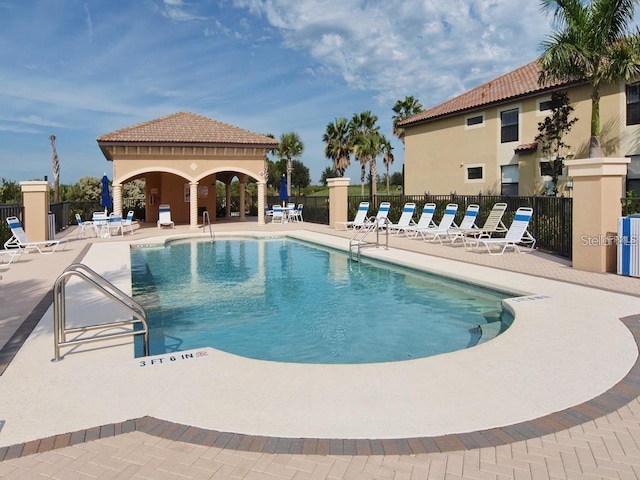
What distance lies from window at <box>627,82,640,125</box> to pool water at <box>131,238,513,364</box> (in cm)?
1300

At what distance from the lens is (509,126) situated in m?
24.1

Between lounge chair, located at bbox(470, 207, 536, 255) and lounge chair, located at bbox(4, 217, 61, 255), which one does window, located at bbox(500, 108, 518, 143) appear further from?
lounge chair, located at bbox(4, 217, 61, 255)

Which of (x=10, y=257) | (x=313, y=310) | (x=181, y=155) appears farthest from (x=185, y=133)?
(x=313, y=310)

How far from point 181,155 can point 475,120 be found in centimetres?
1505

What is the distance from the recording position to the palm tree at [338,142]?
44.5 meters

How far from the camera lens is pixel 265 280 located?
11.1m

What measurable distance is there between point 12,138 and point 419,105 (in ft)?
113

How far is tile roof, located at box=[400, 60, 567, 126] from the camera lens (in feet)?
75.3

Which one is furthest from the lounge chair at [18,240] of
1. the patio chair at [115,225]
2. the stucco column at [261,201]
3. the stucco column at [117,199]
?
the stucco column at [261,201]

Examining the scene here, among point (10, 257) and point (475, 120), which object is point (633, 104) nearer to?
point (475, 120)

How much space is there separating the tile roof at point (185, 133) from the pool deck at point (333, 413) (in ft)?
60.8

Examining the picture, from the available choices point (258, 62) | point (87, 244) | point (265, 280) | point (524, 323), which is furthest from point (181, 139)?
point (524, 323)

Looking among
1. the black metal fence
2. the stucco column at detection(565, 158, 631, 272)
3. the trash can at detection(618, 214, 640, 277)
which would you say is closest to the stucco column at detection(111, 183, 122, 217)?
the black metal fence

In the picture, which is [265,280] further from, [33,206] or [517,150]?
[517,150]
